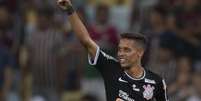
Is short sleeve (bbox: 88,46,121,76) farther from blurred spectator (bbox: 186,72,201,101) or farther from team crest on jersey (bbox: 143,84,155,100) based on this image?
blurred spectator (bbox: 186,72,201,101)

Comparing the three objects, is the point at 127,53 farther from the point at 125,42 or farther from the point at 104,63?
the point at 104,63

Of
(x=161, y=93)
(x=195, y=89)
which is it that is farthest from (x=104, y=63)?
(x=195, y=89)

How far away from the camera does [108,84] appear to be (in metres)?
9.39

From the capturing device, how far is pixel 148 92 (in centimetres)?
940

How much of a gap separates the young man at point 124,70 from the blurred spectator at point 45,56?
5038 millimetres

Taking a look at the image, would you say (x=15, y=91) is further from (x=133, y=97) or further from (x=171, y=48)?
(x=133, y=97)

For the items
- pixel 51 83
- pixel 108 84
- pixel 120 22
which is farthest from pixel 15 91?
pixel 108 84

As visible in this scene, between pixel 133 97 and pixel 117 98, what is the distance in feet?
0.57

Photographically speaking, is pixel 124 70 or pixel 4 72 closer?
pixel 124 70

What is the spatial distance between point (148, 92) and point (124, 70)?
1.13 ft

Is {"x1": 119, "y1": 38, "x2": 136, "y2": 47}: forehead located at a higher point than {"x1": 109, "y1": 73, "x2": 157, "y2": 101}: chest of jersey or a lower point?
higher

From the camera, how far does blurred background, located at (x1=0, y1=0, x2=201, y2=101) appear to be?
47.6ft

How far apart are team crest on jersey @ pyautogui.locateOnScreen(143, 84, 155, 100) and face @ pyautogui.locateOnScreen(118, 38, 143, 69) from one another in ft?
0.91

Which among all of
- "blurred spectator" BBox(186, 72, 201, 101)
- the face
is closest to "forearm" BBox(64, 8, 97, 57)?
the face
